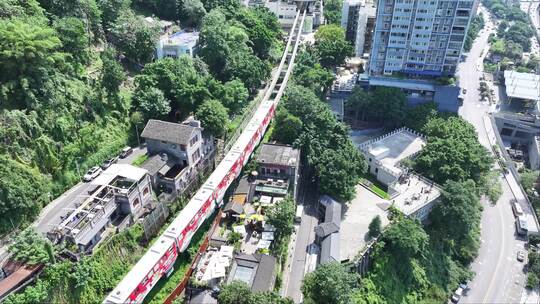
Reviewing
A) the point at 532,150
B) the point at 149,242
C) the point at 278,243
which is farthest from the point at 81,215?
the point at 532,150

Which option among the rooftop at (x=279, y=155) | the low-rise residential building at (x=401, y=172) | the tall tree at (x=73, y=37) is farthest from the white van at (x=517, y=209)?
the tall tree at (x=73, y=37)

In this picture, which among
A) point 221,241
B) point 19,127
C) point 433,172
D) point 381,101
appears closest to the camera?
point 19,127

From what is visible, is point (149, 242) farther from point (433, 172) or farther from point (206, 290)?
point (433, 172)

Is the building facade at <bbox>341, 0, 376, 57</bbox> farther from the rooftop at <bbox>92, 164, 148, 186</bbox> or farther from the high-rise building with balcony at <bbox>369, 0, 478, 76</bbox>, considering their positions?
the rooftop at <bbox>92, 164, 148, 186</bbox>

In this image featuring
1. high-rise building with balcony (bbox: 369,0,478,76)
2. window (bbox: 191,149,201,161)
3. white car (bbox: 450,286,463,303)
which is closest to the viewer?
window (bbox: 191,149,201,161)

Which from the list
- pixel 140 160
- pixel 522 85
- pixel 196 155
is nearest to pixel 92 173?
pixel 140 160

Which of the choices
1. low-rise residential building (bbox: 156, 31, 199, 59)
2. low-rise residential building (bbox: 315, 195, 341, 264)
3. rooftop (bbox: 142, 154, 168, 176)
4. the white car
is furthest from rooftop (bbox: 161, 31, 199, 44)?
the white car

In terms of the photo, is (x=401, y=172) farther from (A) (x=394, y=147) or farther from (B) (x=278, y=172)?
(B) (x=278, y=172)
